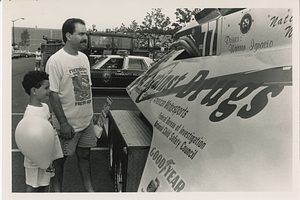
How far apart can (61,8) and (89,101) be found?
3.24ft

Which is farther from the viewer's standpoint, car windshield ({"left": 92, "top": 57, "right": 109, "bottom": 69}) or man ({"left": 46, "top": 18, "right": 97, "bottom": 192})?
car windshield ({"left": 92, "top": 57, "right": 109, "bottom": 69})

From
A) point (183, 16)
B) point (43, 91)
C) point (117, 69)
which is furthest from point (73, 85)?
point (183, 16)

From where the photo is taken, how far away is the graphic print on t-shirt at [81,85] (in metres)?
2.99

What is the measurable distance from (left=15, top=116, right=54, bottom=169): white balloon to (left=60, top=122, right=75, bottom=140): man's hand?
7.5 inches

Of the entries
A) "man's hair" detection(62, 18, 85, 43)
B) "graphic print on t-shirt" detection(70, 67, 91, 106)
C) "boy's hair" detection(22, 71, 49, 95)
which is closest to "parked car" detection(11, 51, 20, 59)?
"boy's hair" detection(22, 71, 49, 95)

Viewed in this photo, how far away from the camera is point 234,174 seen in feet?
5.95

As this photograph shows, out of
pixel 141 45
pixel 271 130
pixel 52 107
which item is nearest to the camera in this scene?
pixel 271 130

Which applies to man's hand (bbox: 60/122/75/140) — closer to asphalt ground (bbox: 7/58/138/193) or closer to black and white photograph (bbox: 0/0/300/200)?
black and white photograph (bbox: 0/0/300/200)

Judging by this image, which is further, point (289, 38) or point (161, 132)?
point (161, 132)

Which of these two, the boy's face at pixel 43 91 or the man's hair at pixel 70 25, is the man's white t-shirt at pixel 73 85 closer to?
the boy's face at pixel 43 91

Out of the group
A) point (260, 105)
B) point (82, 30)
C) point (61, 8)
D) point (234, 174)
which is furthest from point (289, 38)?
point (61, 8)

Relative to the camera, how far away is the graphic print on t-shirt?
2.99 m

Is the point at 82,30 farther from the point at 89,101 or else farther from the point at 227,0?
the point at 227,0

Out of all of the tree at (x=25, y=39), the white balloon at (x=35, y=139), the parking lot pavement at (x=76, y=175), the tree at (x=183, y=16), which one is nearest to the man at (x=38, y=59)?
the tree at (x=25, y=39)
